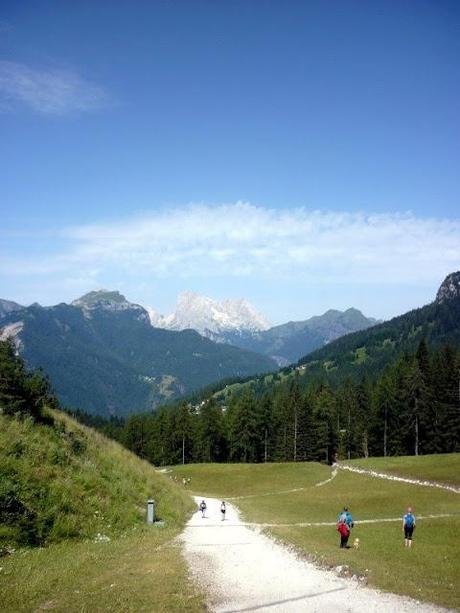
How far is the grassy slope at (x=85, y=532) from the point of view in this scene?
15078mm

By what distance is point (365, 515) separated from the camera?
4484 cm

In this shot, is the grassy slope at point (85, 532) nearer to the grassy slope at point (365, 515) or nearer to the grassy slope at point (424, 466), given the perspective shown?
the grassy slope at point (365, 515)

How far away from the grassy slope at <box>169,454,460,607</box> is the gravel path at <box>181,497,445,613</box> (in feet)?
3.61

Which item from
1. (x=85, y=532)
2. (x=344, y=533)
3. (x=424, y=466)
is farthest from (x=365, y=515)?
(x=85, y=532)

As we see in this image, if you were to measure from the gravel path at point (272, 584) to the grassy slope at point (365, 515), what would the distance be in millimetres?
1100

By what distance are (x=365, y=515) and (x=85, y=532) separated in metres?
29.6

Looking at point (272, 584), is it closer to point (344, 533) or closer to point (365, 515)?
point (344, 533)

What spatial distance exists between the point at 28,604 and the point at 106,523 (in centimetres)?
1214

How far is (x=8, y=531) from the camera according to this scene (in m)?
20.1

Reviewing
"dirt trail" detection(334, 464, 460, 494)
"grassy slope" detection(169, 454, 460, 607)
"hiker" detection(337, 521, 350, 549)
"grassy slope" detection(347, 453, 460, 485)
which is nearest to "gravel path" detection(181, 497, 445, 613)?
"grassy slope" detection(169, 454, 460, 607)

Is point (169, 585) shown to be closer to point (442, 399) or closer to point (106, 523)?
point (106, 523)

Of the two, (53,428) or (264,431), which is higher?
(53,428)

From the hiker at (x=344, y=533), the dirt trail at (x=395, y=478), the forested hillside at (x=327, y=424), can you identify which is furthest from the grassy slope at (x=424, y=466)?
the hiker at (x=344, y=533)

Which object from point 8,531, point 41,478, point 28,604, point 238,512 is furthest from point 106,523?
point 238,512
